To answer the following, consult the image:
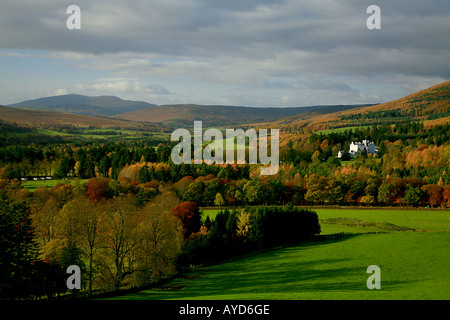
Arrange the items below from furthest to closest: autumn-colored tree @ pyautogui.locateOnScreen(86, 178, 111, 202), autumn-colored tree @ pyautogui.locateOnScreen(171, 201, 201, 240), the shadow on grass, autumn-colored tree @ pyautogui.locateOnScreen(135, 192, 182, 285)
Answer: autumn-colored tree @ pyautogui.locateOnScreen(86, 178, 111, 202), autumn-colored tree @ pyautogui.locateOnScreen(171, 201, 201, 240), autumn-colored tree @ pyautogui.locateOnScreen(135, 192, 182, 285), the shadow on grass

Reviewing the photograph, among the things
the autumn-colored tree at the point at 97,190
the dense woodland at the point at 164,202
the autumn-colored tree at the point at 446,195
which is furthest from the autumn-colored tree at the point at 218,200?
the autumn-colored tree at the point at 446,195

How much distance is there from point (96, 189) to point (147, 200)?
517 inches

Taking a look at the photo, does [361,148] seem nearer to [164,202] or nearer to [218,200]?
[218,200]

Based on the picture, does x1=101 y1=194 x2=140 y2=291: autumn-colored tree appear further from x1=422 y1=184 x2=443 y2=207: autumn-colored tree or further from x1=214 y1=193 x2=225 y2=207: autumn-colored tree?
x1=422 y1=184 x2=443 y2=207: autumn-colored tree

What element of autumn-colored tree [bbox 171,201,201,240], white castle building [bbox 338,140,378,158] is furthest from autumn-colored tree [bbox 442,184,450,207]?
white castle building [bbox 338,140,378,158]

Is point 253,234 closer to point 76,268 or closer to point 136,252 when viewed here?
point 136,252

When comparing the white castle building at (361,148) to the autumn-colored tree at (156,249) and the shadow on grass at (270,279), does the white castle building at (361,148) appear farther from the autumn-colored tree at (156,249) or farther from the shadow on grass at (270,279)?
the autumn-colored tree at (156,249)

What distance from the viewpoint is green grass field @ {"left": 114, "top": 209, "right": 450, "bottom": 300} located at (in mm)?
31953

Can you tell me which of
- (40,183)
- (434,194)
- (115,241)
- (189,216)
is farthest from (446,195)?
(40,183)

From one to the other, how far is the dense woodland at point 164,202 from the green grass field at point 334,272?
Answer: 4.90 m

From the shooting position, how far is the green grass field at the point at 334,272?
105ft

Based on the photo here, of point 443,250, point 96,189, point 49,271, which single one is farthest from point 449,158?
point 49,271

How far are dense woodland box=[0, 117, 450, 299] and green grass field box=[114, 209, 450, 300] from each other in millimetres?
4901
